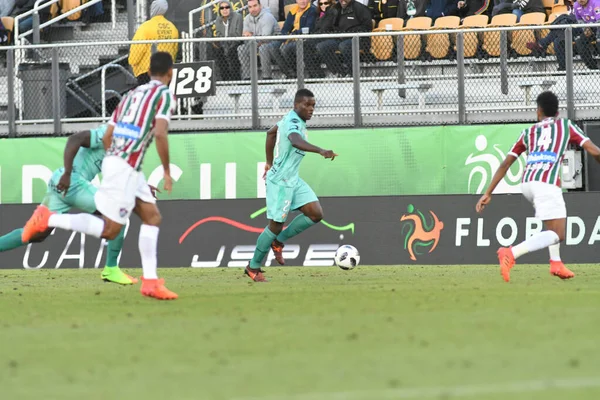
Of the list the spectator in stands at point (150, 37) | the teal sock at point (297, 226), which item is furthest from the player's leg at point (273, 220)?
the spectator in stands at point (150, 37)

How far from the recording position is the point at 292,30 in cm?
2048

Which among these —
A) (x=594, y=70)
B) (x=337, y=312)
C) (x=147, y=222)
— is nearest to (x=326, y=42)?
(x=594, y=70)

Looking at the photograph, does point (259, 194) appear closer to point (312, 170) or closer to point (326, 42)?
point (312, 170)

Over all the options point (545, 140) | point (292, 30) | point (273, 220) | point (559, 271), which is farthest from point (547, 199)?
point (292, 30)

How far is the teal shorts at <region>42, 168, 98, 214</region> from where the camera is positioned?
40.6 ft

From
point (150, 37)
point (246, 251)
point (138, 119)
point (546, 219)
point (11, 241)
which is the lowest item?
point (246, 251)

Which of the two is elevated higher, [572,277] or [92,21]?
[92,21]

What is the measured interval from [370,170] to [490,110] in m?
2.01

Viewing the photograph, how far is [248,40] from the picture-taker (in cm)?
1841

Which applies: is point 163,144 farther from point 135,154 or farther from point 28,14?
point 28,14

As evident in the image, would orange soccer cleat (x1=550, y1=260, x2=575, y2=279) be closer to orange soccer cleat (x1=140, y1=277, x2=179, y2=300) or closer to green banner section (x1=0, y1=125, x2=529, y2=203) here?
orange soccer cleat (x1=140, y1=277, x2=179, y2=300)

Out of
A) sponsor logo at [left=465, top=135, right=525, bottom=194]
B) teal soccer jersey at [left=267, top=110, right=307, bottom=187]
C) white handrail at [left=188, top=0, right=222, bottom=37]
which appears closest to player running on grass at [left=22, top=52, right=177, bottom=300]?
teal soccer jersey at [left=267, top=110, right=307, bottom=187]

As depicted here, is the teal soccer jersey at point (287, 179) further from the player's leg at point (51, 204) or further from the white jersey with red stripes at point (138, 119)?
the white jersey with red stripes at point (138, 119)

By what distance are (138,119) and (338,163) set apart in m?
8.13
